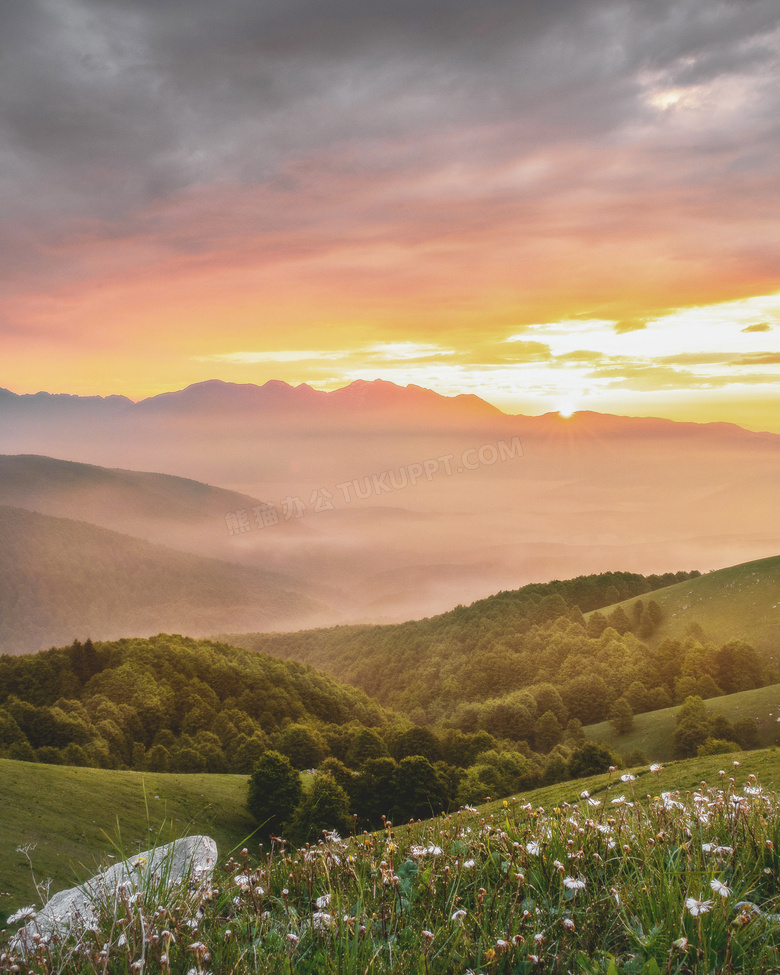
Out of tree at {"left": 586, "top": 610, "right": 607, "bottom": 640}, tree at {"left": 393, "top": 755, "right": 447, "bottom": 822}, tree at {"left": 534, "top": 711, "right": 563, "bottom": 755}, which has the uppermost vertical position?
tree at {"left": 393, "top": 755, "right": 447, "bottom": 822}

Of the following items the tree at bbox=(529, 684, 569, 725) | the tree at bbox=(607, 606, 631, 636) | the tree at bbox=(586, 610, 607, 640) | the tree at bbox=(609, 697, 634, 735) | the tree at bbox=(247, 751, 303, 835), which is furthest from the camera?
the tree at bbox=(586, 610, 607, 640)

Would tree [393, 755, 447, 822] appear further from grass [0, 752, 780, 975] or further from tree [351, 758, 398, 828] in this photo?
grass [0, 752, 780, 975]

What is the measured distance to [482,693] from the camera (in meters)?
162

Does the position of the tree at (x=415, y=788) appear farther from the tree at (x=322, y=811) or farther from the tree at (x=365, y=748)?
the tree at (x=365, y=748)

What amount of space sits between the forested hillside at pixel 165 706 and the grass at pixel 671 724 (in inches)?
1749

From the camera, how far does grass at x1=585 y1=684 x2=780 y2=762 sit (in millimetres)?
89438

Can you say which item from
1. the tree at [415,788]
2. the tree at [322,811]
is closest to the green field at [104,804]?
the tree at [322,811]

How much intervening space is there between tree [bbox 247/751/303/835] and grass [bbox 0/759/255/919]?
3232 mm

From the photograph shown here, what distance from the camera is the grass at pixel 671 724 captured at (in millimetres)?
89438

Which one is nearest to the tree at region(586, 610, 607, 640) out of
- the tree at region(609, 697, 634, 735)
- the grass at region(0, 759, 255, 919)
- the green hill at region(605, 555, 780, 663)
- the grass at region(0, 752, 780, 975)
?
the green hill at region(605, 555, 780, 663)

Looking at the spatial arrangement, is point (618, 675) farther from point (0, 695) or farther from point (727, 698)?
point (0, 695)

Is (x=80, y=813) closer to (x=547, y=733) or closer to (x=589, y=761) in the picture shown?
(x=589, y=761)

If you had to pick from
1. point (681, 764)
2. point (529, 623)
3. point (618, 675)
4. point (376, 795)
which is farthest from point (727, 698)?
point (529, 623)

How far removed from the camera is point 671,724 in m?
98.4
